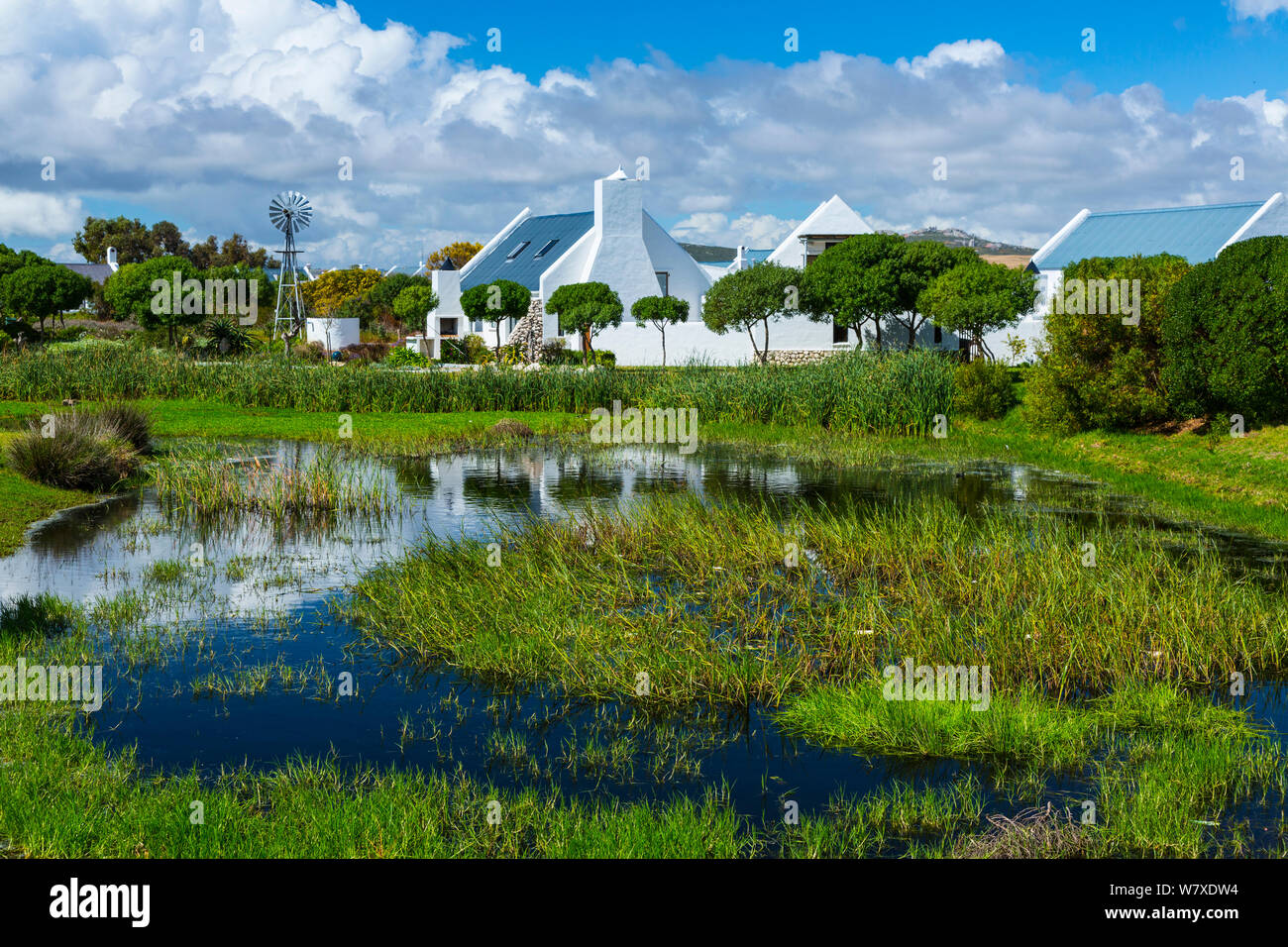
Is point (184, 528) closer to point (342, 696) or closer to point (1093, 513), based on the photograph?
point (342, 696)

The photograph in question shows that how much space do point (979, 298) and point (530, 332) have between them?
23.5 m

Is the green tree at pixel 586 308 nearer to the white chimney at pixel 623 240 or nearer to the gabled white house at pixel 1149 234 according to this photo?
the white chimney at pixel 623 240

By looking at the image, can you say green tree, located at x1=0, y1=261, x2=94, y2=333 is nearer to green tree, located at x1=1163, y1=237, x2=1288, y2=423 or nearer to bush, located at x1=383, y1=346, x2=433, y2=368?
bush, located at x1=383, y1=346, x2=433, y2=368

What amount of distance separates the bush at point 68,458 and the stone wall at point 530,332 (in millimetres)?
33592

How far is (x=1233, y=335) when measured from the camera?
72.6 feet

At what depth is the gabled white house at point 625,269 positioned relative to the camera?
53.5 metres

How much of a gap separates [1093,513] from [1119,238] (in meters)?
37.8

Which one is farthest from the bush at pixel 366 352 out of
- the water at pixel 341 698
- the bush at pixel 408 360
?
the water at pixel 341 698

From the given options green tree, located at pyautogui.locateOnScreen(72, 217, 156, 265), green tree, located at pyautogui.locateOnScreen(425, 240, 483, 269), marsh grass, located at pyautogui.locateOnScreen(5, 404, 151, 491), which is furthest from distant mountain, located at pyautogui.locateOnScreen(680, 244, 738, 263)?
marsh grass, located at pyautogui.locateOnScreen(5, 404, 151, 491)

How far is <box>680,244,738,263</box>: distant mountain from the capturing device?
8494 centimetres

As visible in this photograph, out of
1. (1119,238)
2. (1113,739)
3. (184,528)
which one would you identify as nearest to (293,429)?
(184,528)

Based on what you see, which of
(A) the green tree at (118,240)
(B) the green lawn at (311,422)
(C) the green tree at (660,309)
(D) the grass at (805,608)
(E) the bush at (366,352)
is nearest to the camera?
(D) the grass at (805,608)

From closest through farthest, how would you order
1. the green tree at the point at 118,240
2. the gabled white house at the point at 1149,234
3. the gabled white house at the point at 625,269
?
the gabled white house at the point at 1149,234 → the gabled white house at the point at 625,269 → the green tree at the point at 118,240

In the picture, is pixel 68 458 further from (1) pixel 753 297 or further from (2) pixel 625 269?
(2) pixel 625 269
